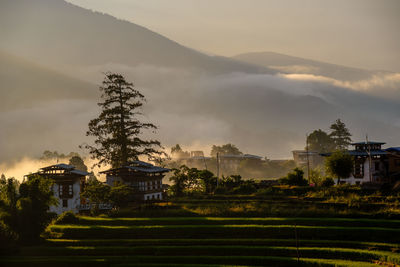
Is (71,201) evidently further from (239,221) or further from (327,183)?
(327,183)

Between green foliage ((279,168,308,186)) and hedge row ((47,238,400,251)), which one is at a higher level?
green foliage ((279,168,308,186))

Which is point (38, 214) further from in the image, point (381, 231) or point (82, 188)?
point (381, 231)

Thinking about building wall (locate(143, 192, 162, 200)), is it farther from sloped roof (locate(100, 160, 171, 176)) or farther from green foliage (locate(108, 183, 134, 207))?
green foliage (locate(108, 183, 134, 207))

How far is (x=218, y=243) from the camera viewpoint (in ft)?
175

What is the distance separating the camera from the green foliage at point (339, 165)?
84.8 m

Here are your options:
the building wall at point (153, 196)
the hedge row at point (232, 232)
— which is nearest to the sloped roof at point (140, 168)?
the building wall at point (153, 196)

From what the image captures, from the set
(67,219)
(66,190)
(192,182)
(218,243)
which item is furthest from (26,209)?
(192,182)

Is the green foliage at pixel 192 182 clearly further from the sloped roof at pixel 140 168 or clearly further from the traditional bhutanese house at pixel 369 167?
the traditional bhutanese house at pixel 369 167

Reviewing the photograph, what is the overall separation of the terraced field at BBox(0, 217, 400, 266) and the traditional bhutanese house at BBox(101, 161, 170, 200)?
60.5ft

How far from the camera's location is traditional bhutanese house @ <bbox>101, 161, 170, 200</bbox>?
8056 centimetres

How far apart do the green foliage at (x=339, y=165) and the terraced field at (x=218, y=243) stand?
28939 mm

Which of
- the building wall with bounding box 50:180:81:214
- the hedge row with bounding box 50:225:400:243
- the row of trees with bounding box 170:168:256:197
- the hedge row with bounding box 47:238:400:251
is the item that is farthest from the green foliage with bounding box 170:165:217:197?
the hedge row with bounding box 47:238:400:251

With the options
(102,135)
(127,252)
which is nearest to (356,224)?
(127,252)

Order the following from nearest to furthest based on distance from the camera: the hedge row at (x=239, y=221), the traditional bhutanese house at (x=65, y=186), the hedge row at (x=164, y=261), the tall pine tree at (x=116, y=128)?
the hedge row at (x=164, y=261) → the hedge row at (x=239, y=221) → the traditional bhutanese house at (x=65, y=186) → the tall pine tree at (x=116, y=128)
